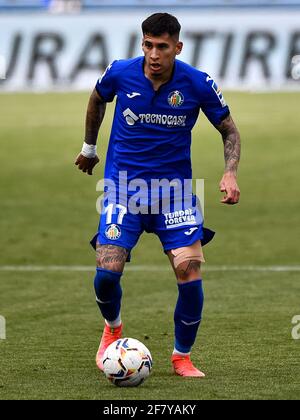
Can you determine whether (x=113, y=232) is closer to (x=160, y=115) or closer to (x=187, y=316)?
(x=187, y=316)

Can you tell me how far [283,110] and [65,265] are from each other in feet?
52.3

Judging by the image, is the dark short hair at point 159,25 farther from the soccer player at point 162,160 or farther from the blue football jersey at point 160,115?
the blue football jersey at point 160,115

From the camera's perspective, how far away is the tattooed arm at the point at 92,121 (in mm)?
9641

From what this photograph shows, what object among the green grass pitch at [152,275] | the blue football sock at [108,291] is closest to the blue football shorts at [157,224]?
the blue football sock at [108,291]

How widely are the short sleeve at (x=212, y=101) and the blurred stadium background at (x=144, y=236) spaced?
73.0 inches

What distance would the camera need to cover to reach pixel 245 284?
14414mm

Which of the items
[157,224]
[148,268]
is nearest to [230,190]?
[157,224]

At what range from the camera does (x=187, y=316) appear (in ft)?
30.5

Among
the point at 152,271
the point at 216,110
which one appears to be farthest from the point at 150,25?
the point at 152,271

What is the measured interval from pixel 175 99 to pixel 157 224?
920mm

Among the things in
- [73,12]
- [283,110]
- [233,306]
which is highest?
[73,12]

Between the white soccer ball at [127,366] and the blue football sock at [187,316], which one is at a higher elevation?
the blue football sock at [187,316]

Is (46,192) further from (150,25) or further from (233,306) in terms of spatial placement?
(150,25)

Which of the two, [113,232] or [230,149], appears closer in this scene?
[113,232]
